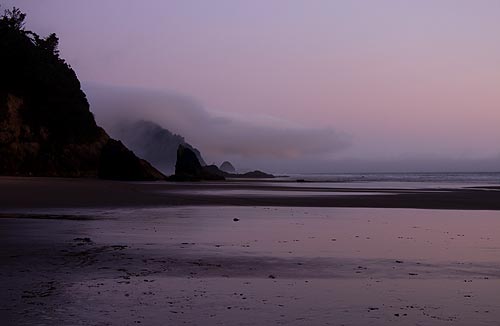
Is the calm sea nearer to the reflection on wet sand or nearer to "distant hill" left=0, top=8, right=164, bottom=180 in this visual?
"distant hill" left=0, top=8, right=164, bottom=180

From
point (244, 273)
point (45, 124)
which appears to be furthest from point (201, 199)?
point (45, 124)

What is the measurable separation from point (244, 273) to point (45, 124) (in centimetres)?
7397

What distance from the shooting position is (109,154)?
255 feet

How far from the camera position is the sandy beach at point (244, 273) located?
6.58 metres

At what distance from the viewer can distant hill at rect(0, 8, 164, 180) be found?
69.8m

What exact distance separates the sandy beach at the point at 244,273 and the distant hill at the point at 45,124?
5576cm

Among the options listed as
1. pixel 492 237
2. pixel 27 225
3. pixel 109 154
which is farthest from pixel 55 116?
pixel 492 237

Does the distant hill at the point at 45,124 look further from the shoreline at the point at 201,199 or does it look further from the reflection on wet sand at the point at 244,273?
the reflection on wet sand at the point at 244,273

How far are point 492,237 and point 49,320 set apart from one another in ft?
41.2

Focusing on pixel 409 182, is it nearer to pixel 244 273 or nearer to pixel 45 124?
pixel 45 124

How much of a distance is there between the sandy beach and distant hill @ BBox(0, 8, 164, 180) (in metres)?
55.8

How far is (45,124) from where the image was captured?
3044 inches

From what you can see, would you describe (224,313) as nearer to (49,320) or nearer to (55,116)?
(49,320)

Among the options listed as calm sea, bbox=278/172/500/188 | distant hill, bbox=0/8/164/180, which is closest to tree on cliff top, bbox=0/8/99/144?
distant hill, bbox=0/8/164/180
